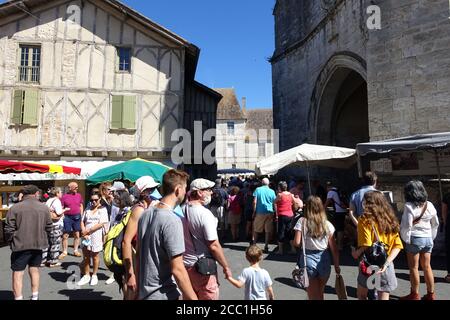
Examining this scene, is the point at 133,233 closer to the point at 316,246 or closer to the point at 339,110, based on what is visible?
the point at 316,246

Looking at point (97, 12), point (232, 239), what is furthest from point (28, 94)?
point (232, 239)

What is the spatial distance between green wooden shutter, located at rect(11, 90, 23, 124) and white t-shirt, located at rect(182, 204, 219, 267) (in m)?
11.3

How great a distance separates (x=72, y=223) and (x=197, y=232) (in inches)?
211

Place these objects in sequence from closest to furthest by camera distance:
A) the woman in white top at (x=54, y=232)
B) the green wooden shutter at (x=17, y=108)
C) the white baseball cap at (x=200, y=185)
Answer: the white baseball cap at (x=200, y=185)
the woman in white top at (x=54, y=232)
the green wooden shutter at (x=17, y=108)

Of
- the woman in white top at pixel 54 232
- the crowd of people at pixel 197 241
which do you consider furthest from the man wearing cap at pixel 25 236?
the woman in white top at pixel 54 232

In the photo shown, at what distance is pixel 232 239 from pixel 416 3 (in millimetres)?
6706

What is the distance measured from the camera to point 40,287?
15.9 ft

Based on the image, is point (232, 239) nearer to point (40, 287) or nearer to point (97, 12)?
point (40, 287)

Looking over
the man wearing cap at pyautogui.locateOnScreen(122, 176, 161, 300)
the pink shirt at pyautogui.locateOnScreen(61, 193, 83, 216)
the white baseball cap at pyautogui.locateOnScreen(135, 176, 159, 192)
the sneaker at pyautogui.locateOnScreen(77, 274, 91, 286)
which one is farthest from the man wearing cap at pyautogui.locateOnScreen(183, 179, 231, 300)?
the pink shirt at pyautogui.locateOnScreen(61, 193, 83, 216)

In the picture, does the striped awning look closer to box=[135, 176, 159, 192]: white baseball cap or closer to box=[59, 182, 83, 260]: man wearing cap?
box=[59, 182, 83, 260]: man wearing cap

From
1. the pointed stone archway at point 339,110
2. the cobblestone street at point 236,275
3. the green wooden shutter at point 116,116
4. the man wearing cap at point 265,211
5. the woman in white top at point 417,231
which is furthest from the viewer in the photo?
the green wooden shutter at point 116,116

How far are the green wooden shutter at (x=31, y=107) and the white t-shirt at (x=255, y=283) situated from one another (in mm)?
11402

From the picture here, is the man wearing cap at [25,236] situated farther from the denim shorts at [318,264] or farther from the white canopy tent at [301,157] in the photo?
the white canopy tent at [301,157]

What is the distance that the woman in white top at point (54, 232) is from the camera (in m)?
6.10
